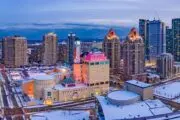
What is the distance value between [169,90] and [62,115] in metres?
24.9

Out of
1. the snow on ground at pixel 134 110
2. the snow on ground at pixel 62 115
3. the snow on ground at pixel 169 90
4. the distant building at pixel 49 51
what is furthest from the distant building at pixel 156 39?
the snow on ground at pixel 62 115

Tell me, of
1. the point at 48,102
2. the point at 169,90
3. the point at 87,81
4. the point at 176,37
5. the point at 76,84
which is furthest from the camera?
the point at 176,37

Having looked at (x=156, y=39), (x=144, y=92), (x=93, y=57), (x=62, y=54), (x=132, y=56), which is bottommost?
(x=144, y=92)

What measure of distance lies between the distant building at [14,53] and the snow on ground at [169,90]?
134ft

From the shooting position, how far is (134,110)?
4272 centimetres

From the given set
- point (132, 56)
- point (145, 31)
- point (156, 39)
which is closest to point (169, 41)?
point (156, 39)

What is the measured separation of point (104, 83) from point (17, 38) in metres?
41.6

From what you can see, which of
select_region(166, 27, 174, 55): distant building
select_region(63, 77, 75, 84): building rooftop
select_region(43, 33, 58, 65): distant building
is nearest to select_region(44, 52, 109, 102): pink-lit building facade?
select_region(63, 77, 75, 84): building rooftop

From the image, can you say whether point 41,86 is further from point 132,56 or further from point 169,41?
point 169,41

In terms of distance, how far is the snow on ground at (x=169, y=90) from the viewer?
5850cm

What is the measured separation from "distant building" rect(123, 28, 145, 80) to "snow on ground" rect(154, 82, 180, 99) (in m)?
7.38

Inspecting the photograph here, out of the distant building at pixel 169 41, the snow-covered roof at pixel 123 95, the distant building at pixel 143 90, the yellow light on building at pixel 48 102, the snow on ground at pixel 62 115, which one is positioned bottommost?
the snow on ground at pixel 62 115

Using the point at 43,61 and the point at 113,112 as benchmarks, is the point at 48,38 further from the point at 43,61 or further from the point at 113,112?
the point at 113,112

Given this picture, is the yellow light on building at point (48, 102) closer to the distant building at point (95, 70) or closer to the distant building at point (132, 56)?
the distant building at point (95, 70)
